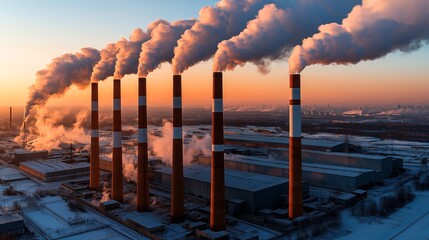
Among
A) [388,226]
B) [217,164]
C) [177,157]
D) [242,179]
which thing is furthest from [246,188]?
[388,226]

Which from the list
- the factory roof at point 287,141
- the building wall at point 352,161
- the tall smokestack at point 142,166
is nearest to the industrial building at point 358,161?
the building wall at point 352,161

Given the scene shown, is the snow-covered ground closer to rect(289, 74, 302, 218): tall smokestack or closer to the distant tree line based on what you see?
rect(289, 74, 302, 218): tall smokestack

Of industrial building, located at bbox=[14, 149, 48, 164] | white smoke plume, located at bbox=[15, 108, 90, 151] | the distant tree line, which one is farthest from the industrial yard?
white smoke plume, located at bbox=[15, 108, 90, 151]

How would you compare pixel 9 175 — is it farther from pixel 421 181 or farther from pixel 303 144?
pixel 421 181

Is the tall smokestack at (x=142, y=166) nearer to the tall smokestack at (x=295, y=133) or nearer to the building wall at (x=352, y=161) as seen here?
the tall smokestack at (x=295, y=133)

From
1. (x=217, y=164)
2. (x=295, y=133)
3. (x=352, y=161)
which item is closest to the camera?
(x=217, y=164)

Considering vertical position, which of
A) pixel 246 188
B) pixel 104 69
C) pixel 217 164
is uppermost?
pixel 104 69

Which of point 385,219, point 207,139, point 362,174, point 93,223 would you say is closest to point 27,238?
point 93,223
